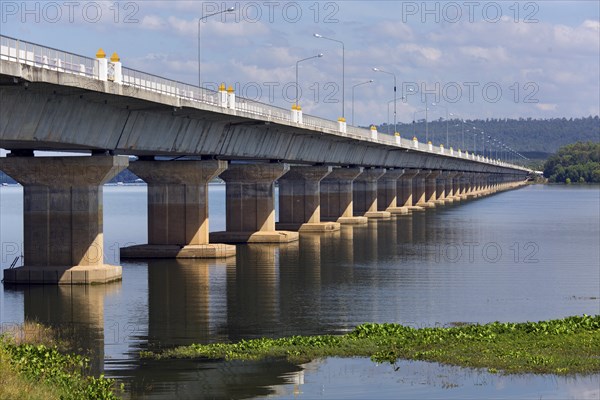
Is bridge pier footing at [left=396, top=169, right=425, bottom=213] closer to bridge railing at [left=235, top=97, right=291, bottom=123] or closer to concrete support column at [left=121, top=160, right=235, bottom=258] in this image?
bridge railing at [left=235, top=97, right=291, bottom=123]

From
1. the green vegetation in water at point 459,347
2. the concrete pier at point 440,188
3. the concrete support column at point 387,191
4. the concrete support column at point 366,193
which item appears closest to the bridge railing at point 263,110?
the green vegetation in water at point 459,347

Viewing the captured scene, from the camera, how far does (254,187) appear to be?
79312mm

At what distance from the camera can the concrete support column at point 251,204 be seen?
78.1 meters

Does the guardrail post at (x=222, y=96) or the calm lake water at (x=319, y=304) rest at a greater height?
the guardrail post at (x=222, y=96)

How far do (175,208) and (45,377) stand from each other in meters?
39.2

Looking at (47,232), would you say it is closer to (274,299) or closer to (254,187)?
(274,299)

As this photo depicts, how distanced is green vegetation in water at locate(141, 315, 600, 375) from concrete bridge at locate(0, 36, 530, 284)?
12032 millimetres

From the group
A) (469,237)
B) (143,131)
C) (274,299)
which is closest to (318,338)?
(274,299)

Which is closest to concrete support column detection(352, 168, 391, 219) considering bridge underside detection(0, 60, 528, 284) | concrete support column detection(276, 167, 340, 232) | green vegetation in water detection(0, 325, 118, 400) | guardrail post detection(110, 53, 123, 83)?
bridge underside detection(0, 60, 528, 284)

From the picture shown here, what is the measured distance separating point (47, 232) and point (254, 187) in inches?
1252

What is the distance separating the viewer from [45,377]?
24.3 meters

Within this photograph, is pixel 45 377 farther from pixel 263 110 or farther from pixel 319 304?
pixel 263 110

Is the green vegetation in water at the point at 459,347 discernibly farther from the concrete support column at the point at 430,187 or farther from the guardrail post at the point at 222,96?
the concrete support column at the point at 430,187

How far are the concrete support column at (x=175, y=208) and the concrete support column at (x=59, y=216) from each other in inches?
556
